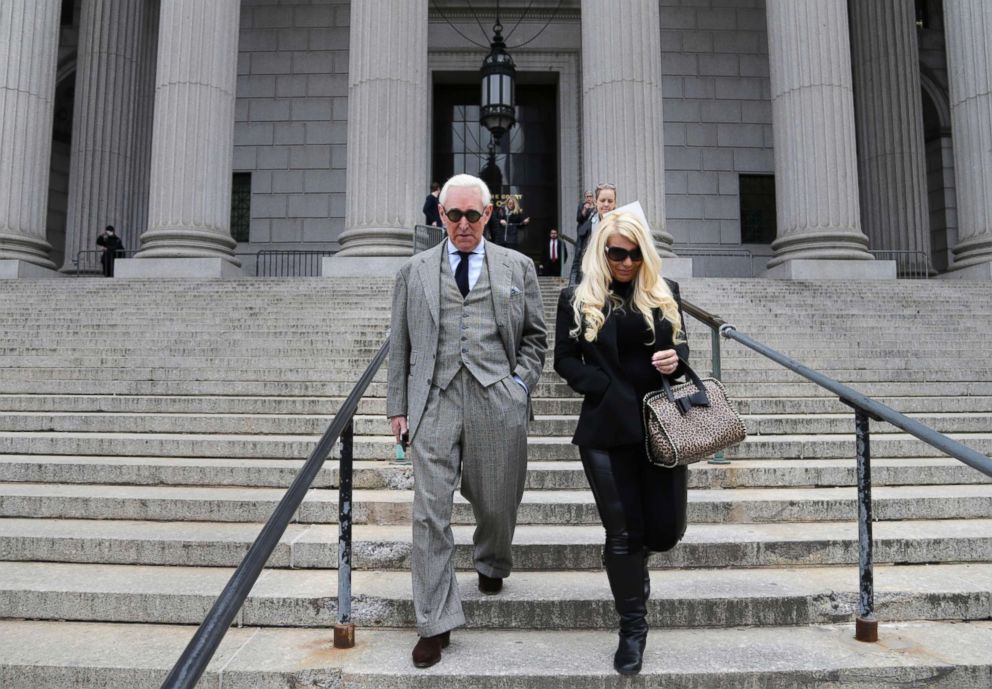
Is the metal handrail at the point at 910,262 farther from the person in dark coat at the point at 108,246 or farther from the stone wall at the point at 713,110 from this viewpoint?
the person in dark coat at the point at 108,246

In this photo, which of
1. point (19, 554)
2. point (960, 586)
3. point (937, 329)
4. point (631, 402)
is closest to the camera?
point (631, 402)

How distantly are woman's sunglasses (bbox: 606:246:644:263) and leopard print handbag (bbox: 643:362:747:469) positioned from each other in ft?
1.76

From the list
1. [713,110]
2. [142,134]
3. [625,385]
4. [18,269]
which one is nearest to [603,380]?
[625,385]

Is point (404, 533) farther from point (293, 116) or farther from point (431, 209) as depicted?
point (293, 116)

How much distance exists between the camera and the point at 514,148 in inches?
781

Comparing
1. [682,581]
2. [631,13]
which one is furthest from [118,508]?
[631,13]

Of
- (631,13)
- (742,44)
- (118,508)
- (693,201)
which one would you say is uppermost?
(742,44)

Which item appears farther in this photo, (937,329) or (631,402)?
(937,329)

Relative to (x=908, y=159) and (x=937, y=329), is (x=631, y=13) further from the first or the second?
(x=908, y=159)

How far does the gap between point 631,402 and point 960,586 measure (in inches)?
91.4

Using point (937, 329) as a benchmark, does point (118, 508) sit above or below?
below

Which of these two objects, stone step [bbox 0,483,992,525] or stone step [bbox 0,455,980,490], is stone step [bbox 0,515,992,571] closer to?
stone step [bbox 0,483,992,525]

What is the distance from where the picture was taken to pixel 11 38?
14.2 m

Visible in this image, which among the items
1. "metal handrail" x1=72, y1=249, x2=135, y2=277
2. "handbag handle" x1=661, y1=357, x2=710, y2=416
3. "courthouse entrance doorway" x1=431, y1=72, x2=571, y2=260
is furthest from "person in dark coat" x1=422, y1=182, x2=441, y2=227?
"handbag handle" x1=661, y1=357, x2=710, y2=416
